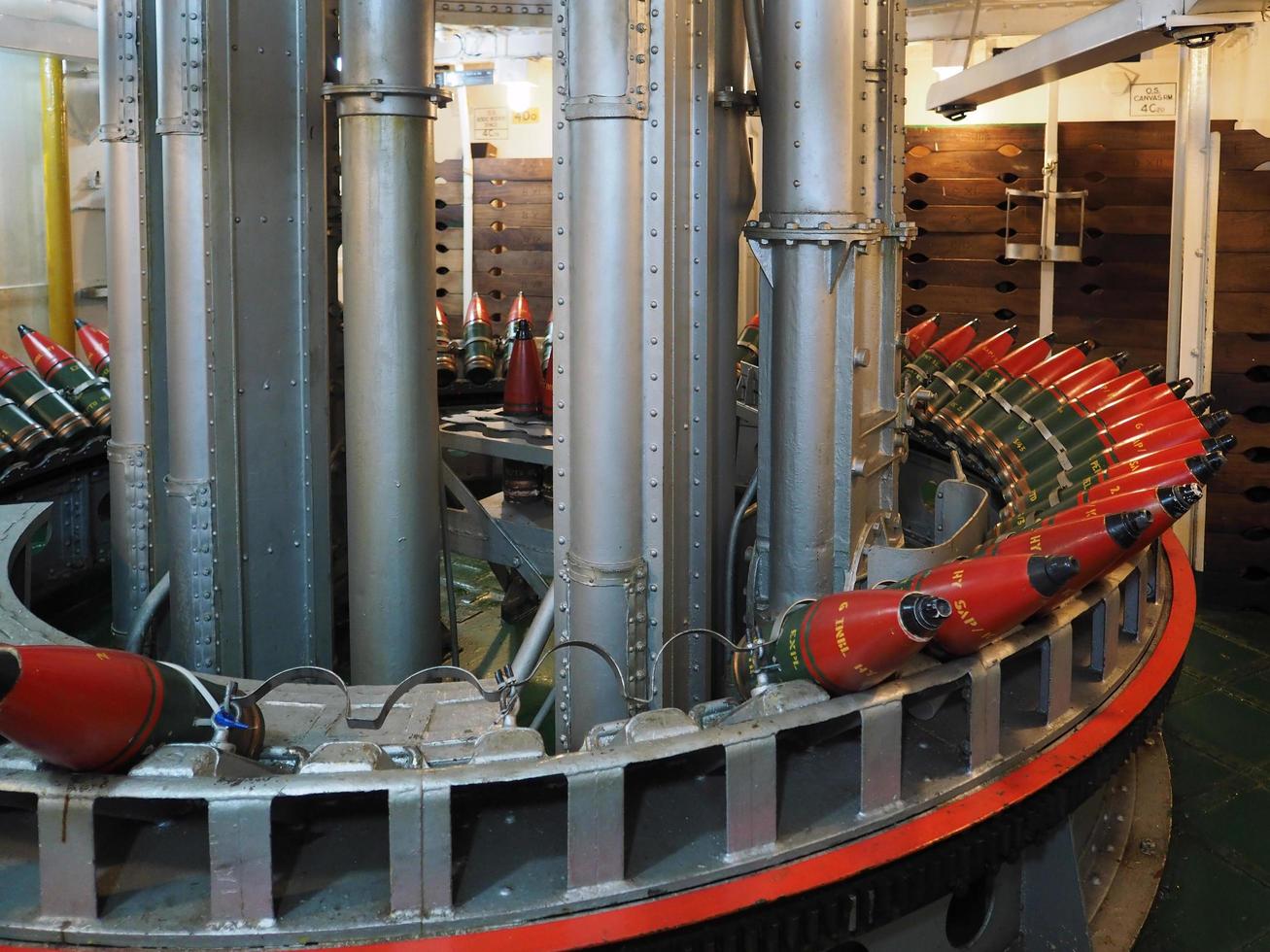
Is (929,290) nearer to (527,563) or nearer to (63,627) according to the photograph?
(527,563)

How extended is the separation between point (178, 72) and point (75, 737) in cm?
291

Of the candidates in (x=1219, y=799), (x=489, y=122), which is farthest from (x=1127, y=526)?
(x=489, y=122)

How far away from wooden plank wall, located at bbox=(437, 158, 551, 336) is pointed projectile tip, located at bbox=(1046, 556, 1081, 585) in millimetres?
8723

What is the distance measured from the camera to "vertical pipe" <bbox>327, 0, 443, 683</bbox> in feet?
14.1

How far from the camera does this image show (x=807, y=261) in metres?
3.72

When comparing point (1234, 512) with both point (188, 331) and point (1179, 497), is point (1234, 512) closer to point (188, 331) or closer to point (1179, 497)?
point (1179, 497)

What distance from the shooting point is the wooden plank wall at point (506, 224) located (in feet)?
36.5

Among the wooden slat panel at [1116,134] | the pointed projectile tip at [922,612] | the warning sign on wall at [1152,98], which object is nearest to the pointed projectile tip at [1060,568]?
the pointed projectile tip at [922,612]

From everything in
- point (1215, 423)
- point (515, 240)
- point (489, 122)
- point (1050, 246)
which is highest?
point (489, 122)

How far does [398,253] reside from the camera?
4383 mm

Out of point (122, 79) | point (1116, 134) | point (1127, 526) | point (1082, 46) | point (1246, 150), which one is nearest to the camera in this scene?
point (1127, 526)

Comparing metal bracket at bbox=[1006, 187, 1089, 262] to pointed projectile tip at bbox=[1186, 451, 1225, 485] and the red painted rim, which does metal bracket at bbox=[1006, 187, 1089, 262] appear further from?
the red painted rim

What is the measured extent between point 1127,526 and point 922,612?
2.46 feet

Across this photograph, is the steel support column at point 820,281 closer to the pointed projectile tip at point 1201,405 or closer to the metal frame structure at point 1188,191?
the metal frame structure at point 1188,191
